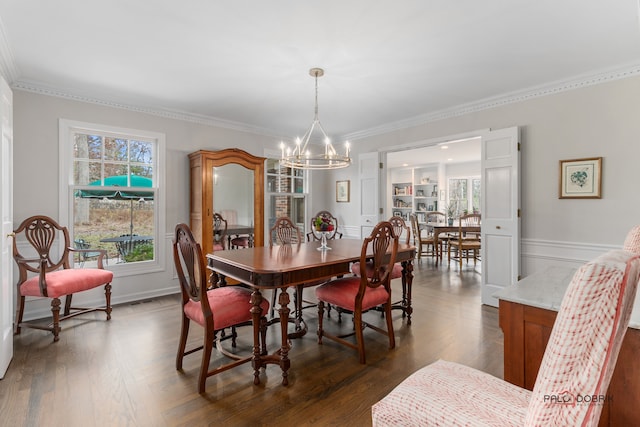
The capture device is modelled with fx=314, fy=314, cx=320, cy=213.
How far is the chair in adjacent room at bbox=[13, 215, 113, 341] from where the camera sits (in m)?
2.79

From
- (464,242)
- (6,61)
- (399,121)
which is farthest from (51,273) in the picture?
(464,242)

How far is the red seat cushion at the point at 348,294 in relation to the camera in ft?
8.12

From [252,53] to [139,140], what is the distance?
2271mm

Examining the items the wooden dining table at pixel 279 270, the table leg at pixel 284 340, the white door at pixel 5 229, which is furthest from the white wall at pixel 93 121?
the table leg at pixel 284 340

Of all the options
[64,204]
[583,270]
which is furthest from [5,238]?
[583,270]

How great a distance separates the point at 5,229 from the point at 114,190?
1657 mm

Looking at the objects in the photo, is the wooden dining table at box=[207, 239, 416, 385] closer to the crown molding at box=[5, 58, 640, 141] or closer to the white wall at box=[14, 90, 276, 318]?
the white wall at box=[14, 90, 276, 318]

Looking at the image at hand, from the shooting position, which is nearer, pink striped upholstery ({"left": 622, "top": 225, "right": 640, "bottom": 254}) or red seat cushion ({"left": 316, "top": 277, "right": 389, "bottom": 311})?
pink striped upholstery ({"left": 622, "top": 225, "right": 640, "bottom": 254})

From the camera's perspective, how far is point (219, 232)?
424cm

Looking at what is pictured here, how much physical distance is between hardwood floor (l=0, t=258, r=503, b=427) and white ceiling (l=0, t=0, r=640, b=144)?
2.45 metres

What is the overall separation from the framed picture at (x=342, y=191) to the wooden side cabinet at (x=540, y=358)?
4.36 meters

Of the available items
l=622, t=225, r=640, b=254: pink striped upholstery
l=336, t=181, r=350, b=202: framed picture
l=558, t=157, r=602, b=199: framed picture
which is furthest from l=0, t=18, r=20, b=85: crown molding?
l=558, t=157, r=602, b=199: framed picture

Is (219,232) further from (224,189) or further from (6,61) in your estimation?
(6,61)

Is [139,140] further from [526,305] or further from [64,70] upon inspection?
[526,305]
